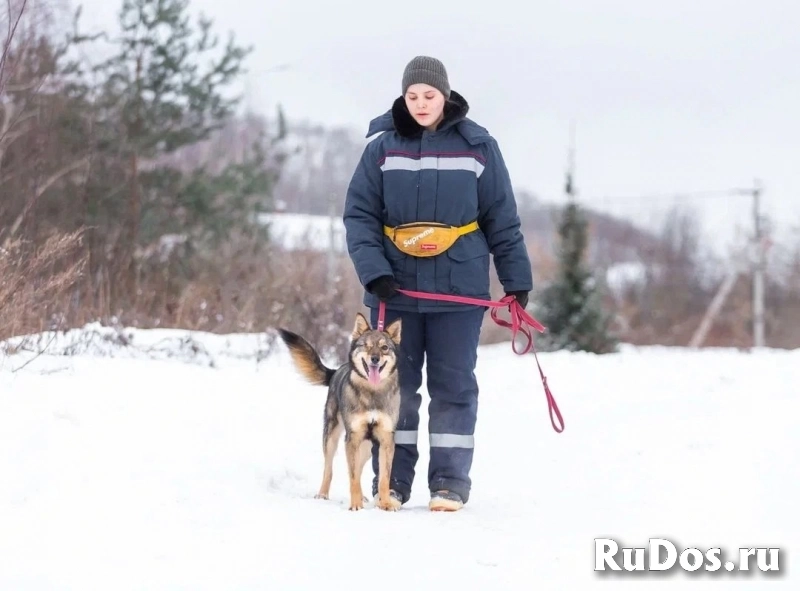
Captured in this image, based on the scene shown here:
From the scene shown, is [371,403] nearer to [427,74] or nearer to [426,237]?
[426,237]

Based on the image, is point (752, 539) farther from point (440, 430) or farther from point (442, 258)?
point (442, 258)

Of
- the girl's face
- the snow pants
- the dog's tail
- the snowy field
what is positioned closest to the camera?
the snowy field

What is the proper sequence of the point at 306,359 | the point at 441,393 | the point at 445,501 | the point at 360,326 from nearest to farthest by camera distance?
the point at 445,501 → the point at 360,326 → the point at 441,393 → the point at 306,359

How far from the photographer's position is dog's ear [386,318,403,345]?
4621 mm

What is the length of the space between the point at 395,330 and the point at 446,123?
3.30 ft

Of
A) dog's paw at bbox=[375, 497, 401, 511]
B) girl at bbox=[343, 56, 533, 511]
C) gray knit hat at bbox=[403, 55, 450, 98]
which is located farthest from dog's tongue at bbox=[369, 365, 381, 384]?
gray knit hat at bbox=[403, 55, 450, 98]

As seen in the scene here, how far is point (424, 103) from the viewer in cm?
465

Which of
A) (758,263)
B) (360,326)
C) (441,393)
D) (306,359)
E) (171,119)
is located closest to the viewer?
(360,326)

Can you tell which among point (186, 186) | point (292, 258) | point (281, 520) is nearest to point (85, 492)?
point (281, 520)

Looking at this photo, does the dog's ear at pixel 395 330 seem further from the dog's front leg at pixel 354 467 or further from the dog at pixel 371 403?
the dog's front leg at pixel 354 467

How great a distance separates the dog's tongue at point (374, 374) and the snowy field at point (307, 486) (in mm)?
Answer: 601

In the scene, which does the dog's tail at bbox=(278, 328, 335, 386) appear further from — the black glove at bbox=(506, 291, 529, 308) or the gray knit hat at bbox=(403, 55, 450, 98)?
the gray knit hat at bbox=(403, 55, 450, 98)

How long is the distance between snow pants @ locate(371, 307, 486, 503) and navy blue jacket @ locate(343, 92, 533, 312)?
13 centimetres

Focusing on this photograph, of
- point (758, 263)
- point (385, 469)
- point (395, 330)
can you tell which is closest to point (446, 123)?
point (395, 330)
